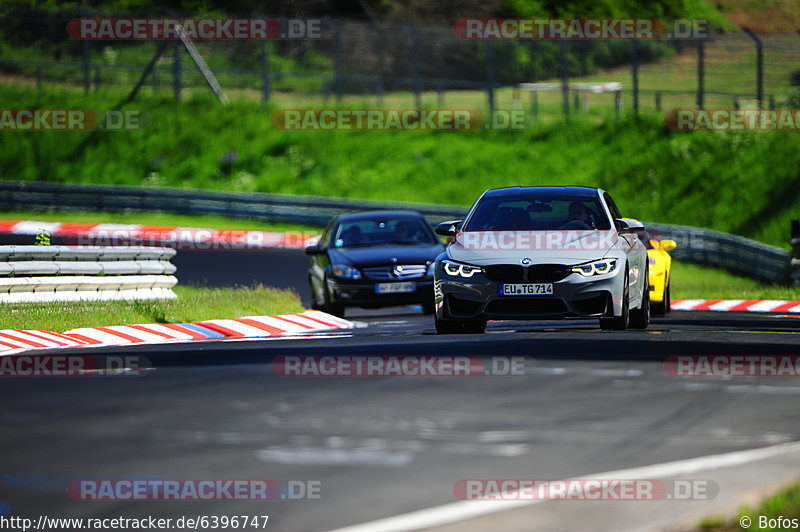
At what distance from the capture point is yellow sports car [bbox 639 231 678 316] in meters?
19.3

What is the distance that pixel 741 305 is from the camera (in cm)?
2305

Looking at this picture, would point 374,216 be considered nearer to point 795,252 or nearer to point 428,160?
point 795,252

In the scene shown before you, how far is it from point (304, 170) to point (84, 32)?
8.38m

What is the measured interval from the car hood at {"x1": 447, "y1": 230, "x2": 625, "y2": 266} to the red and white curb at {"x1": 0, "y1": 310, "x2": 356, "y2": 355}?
3.12 meters

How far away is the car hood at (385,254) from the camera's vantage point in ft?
67.7

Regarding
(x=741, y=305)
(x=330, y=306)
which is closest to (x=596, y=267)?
(x=330, y=306)

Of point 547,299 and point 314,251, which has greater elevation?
point 314,251

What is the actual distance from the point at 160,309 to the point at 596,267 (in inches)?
263

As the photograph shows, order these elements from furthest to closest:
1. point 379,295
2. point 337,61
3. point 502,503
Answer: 1. point 337,61
2. point 379,295
3. point 502,503

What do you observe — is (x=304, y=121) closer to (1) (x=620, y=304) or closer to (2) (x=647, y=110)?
(2) (x=647, y=110)

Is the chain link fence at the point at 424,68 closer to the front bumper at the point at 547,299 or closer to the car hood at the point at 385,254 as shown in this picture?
the car hood at the point at 385,254

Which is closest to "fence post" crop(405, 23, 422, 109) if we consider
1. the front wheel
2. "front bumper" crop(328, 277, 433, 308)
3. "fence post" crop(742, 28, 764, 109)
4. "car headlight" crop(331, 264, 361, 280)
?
"fence post" crop(742, 28, 764, 109)

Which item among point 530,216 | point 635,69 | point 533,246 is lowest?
point 533,246

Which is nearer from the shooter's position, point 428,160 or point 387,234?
point 387,234
